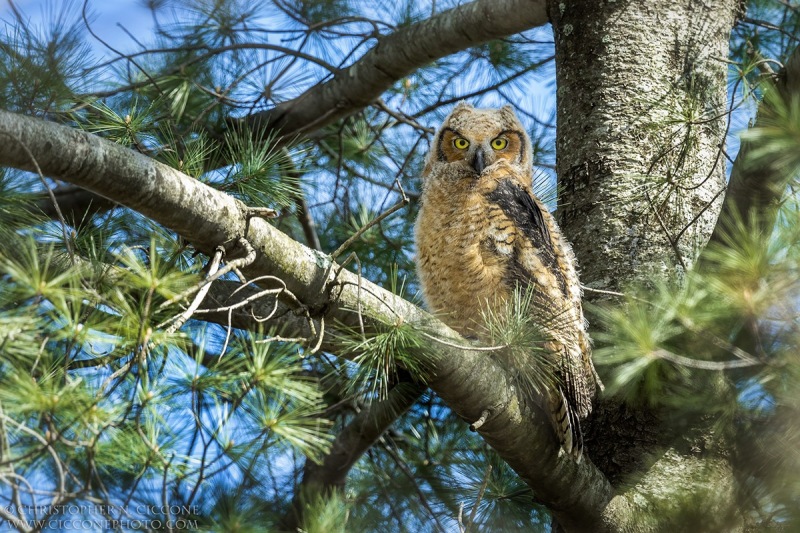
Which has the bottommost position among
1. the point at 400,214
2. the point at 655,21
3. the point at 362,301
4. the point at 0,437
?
the point at 0,437

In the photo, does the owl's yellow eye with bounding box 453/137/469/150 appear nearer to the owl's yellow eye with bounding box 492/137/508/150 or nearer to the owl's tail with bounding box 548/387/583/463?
the owl's yellow eye with bounding box 492/137/508/150

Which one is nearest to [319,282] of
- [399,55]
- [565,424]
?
[565,424]

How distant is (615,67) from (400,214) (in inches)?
56.4

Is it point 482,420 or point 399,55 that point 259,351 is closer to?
point 482,420

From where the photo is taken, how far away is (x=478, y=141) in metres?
3.40

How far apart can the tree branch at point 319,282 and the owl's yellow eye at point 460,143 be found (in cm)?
140

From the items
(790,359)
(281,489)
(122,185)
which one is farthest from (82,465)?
(281,489)

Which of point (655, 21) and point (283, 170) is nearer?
point (283, 170)

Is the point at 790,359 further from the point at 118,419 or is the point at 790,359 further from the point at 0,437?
the point at 0,437

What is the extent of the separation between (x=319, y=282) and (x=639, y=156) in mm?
1456

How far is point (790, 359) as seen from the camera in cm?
158

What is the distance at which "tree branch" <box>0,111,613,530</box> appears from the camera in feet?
5.72

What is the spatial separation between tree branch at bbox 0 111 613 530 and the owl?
0.12 meters

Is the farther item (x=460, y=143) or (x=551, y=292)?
(x=460, y=143)
